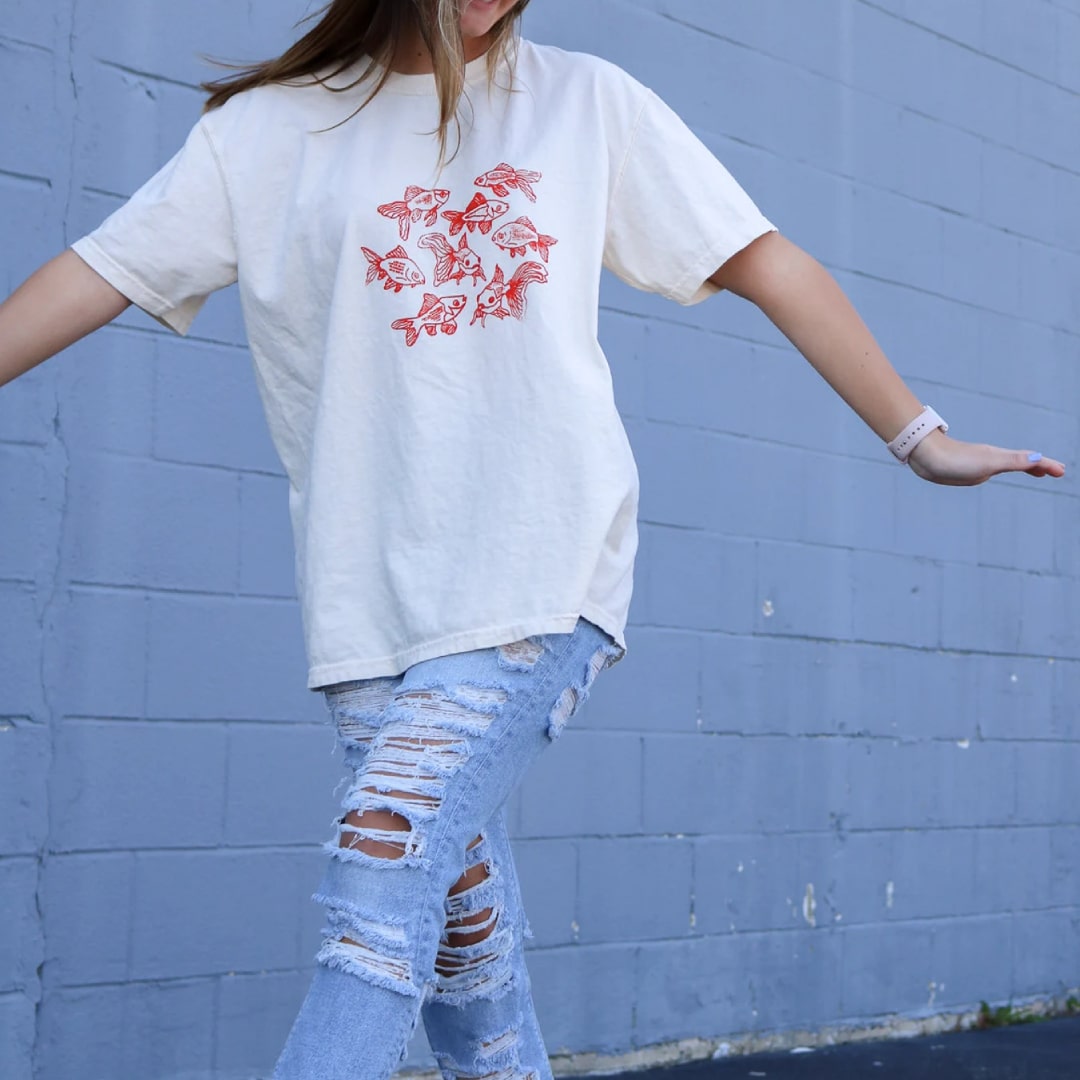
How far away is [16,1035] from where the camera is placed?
3.13 metres

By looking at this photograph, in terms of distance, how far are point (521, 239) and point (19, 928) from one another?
6.08 ft

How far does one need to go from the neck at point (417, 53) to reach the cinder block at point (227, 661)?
154cm

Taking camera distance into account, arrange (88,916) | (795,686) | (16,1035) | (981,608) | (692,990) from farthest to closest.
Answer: (981,608) < (795,686) < (692,990) < (88,916) < (16,1035)

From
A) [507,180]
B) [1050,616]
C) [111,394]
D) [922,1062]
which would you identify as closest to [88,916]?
[111,394]

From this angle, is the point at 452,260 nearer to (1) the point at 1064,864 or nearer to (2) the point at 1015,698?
(2) the point at 1015,698

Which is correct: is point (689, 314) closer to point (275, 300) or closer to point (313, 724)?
point (313, 724)

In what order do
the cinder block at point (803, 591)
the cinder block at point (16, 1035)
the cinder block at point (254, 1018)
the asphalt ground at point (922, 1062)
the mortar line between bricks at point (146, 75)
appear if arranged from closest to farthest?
the cinder block at point (16, 1035), the mortar line between bricks at point (146, 75), the cinder block at point (254, 1018), the asphalt ground at point (922, 1062), the cinder block at point (803, 591)

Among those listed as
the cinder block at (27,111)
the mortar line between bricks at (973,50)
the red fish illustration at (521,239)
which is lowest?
the red fish illustration at (521,239)

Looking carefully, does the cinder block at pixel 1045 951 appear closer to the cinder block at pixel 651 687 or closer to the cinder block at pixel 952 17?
the cinder block at pixel 651 687

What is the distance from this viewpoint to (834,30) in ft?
16.3

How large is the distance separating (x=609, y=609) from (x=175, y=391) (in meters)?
1.70

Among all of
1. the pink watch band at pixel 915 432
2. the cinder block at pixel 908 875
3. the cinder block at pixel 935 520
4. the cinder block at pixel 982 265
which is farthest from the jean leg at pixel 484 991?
the cinder block at pixel 982 265

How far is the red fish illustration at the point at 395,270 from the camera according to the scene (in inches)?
79.1

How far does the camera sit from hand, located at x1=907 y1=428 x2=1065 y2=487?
2.08 meters
